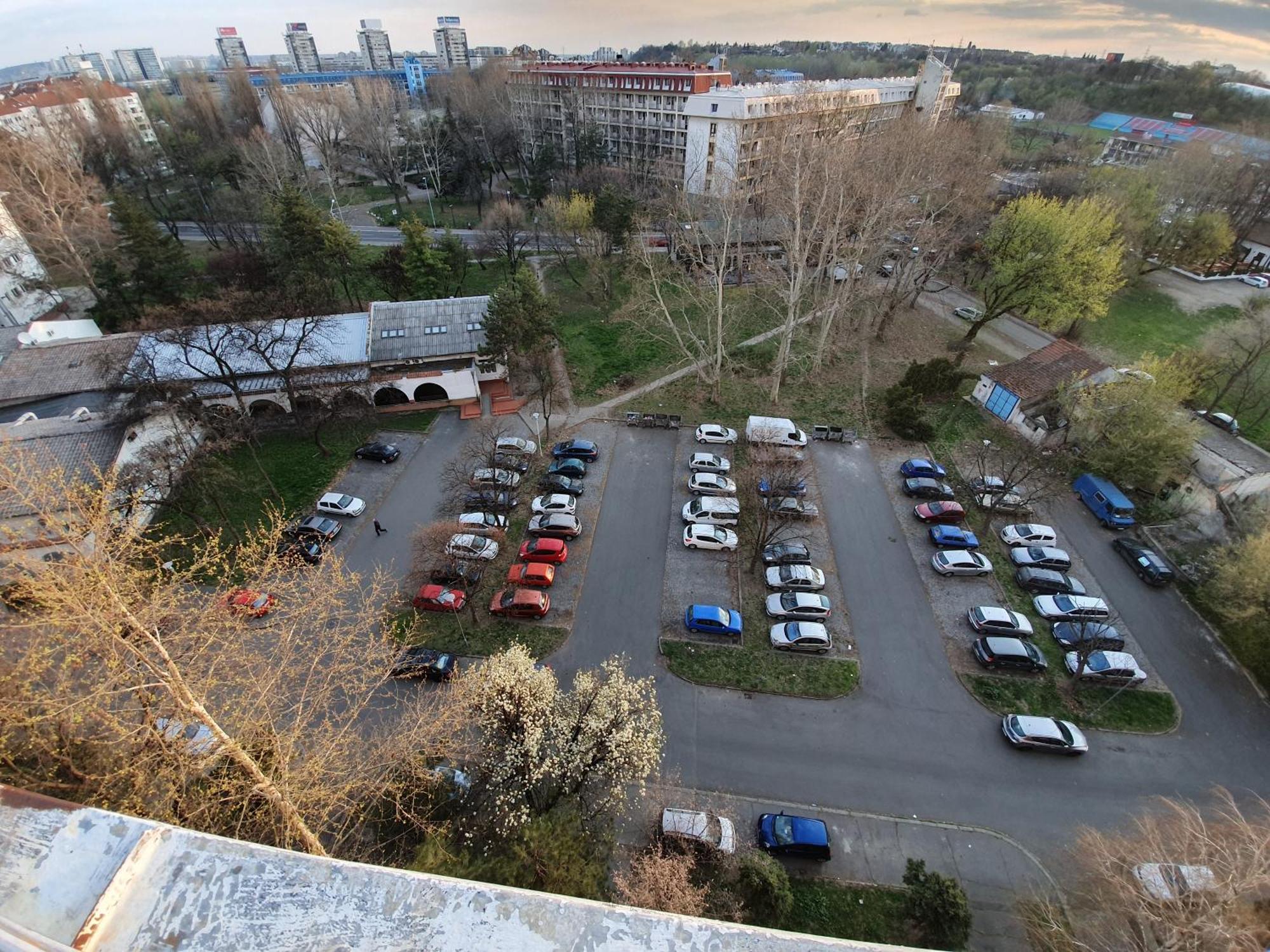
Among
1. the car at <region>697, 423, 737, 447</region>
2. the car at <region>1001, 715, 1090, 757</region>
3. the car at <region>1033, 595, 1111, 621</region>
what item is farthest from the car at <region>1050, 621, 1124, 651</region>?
the car at <region>697, 423, 737, 447</region>

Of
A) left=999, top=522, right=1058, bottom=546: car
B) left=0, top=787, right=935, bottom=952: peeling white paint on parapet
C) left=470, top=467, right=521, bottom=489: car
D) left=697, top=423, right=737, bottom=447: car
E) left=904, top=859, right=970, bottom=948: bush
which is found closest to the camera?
left=0, top=787, right=935, bottom=952: peeling white paint on parapet

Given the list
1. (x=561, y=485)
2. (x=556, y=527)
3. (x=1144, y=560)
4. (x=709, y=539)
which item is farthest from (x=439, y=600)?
(x=1144, y=560)

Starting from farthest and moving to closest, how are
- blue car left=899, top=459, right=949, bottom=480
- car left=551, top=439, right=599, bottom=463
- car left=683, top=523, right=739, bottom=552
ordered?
car left=551, top=439, right=599, bottom=463 → blue car left=899, top=459, right=949, bottom=480 → car left=683, top=523, right=739, bottom=552

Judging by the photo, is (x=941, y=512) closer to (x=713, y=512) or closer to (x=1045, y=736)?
(x=1045, y=736)

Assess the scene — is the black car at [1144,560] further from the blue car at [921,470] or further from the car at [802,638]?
the car at [802,638]

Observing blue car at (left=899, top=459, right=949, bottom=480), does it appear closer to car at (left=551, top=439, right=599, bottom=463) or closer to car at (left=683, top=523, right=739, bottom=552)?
car at (left=683, top=523, right=739, bottom=552)

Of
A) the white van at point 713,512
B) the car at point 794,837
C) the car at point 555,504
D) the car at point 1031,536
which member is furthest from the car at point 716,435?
the car at point 794,837

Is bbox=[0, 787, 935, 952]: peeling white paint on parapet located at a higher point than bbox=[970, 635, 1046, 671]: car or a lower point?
higher
